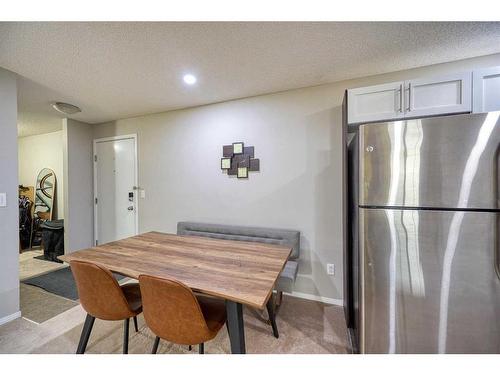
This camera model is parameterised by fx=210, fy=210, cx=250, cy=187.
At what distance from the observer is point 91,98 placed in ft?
8.23

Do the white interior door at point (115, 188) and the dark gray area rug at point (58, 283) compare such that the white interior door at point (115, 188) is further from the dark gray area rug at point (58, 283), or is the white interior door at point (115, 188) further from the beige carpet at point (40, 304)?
the beige carpet at point (40, 304)

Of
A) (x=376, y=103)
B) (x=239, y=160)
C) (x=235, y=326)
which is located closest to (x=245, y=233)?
(x=239, y=160)

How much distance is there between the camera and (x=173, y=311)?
1.05m

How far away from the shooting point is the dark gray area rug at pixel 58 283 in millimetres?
2408

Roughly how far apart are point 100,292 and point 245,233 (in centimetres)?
146

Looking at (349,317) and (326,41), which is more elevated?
(326,41)

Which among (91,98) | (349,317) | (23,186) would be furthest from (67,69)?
(23,186)

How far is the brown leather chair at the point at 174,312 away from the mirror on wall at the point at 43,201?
175 inches

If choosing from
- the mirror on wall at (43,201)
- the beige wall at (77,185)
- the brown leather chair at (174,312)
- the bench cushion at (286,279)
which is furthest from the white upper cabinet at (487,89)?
the mirror on wall at (43,201)

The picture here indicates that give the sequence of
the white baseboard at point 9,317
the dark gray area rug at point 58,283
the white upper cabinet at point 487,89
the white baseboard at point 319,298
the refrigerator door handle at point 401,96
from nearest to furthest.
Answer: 1. the white upper cabinet at point 487,89
2. the refrigerator door handle at point 401,96
3. the white baseboard at point 9,317
4. the white baseboard at point 319,298
5. the dark gray area rug at point 58,283

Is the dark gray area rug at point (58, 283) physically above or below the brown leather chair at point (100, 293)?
below
